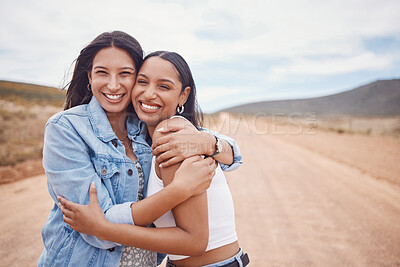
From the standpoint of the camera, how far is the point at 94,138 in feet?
5.95

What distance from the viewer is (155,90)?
2.05 m

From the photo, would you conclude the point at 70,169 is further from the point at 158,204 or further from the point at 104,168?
the point at 158,204

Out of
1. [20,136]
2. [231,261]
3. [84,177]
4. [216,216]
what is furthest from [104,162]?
[20,136]

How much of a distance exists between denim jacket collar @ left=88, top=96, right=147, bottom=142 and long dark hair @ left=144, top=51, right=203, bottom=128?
1.56ft

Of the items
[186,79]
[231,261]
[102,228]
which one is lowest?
[231,261]

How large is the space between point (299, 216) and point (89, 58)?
4.40 m

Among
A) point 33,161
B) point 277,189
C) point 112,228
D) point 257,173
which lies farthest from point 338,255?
point 33,161

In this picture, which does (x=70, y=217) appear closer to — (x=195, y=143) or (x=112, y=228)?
(x=112, y=228)

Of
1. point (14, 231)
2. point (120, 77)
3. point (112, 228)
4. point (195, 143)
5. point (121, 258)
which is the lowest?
point (14, 231)

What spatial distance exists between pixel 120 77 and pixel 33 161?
25.6ft

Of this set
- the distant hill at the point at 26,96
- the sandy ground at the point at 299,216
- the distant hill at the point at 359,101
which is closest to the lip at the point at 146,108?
the sandy ground at the point at 299,216

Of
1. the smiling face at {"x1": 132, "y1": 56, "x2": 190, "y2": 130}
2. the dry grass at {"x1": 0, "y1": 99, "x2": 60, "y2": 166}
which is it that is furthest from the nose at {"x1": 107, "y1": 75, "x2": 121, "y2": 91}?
the dry grass at {"x1": 0, "y1": 99, "x2": 60, "y2": 166}

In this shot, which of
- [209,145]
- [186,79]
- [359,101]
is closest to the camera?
[209,145]

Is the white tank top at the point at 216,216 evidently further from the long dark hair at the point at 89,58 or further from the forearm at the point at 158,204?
the long dark hair at the point at 89,58
